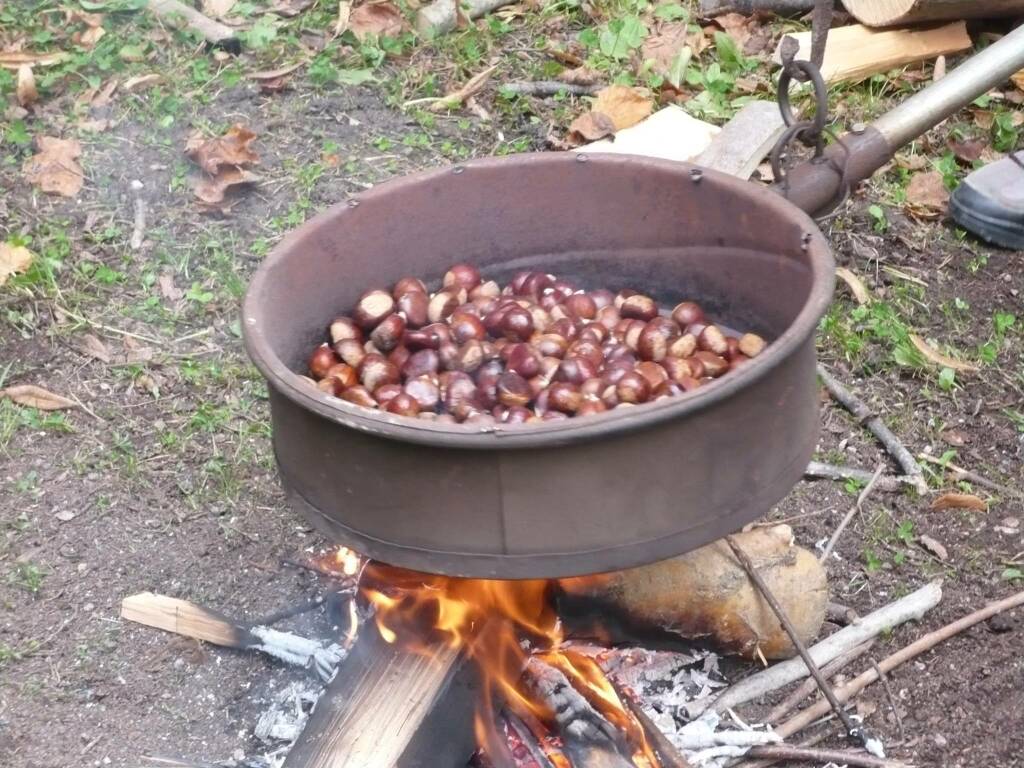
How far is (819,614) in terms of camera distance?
259 cm

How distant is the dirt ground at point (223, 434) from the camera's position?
2.57 m

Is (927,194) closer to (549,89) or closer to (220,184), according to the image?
(549,89)

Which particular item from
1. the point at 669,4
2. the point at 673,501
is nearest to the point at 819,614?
the point at 673,501

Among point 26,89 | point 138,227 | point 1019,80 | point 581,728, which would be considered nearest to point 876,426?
point 581,728

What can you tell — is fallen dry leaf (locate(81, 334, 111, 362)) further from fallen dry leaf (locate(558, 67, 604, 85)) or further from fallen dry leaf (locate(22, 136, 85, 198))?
fallen dry leaf (locate(558, 67, 604, 85))

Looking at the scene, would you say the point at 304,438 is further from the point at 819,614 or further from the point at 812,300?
the point at 819,614

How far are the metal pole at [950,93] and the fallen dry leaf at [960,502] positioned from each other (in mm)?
894

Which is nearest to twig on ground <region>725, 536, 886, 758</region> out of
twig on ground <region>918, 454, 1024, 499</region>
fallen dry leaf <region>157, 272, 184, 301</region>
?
twig on ground <region>918, 454, 1024, 499</region>

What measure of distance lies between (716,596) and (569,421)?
36.0 inches

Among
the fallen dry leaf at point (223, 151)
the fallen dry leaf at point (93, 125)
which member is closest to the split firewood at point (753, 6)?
the fallen dry leaf at point (223, 151)

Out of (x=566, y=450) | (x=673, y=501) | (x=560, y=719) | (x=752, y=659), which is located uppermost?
(x=566, y=450)

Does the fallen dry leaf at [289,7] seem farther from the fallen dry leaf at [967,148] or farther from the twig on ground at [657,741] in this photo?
the twig on ground at [657,741]

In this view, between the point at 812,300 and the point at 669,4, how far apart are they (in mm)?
3527

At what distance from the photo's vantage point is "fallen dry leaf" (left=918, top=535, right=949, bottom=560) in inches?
114
